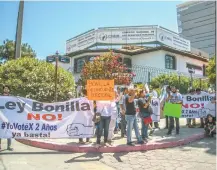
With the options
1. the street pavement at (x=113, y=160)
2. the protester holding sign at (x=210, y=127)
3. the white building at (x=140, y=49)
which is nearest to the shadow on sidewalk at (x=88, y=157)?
the street pavement at (x=113, y=160)

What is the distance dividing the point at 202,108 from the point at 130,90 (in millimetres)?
5366

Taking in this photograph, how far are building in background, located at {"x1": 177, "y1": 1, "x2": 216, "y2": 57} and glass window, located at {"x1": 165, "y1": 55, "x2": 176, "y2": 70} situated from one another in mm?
108942

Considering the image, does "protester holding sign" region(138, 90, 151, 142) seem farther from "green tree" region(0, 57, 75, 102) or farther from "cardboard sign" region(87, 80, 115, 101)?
"green tree" region(0, 57, 75, 102)

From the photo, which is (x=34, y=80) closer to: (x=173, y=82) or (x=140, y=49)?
(x=173, y=82)

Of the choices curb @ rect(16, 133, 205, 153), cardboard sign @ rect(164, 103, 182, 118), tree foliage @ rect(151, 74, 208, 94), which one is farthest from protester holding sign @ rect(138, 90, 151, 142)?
tree foliage @ rect(151, 74, 208, 94)

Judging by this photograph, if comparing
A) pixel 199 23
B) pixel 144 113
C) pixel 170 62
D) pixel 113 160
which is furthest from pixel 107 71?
pixel 199 23

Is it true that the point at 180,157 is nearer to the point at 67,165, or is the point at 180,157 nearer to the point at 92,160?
the point at 92,160

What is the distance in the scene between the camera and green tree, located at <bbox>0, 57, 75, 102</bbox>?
14312 millimetres

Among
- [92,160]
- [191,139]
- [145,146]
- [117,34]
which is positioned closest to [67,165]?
[92,160]

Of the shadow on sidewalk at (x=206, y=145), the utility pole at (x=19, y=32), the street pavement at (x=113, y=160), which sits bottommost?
the street pavement at (x=113, y=160)

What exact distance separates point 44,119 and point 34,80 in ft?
18.1

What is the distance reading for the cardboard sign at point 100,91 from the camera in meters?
9.27

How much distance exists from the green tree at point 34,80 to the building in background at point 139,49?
47.5 ft

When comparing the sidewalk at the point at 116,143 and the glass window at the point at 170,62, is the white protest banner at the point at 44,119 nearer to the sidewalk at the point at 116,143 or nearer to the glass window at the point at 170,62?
the sidewalk at the point at 116,143
